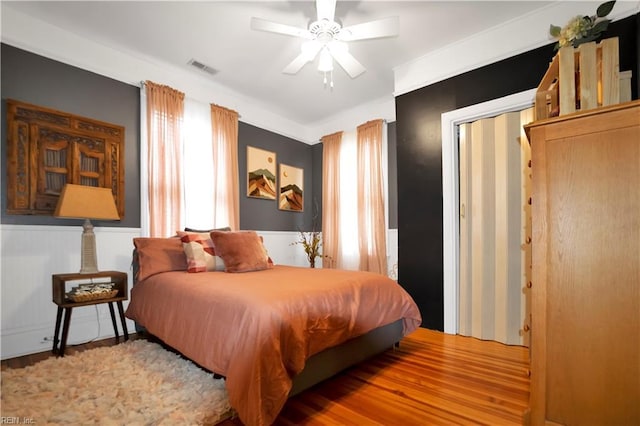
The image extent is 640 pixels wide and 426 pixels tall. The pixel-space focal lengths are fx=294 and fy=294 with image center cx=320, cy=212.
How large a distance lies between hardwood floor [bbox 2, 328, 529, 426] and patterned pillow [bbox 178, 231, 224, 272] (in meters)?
1.19

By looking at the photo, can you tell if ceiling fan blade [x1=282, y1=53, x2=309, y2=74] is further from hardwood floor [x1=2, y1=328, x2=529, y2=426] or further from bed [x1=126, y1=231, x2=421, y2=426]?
hardwood floor [x1=2, y1=328, x2=529, y2=426]

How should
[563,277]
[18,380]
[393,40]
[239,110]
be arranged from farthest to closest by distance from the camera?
[239,110] < [393,40] < [18,380] < [563,277]

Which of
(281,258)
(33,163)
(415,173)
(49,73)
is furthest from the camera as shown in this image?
(281,258)

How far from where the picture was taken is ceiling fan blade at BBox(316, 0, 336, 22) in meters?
2.09

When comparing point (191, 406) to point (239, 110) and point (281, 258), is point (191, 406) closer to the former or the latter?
point (281, 258)

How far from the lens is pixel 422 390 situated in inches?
71.7

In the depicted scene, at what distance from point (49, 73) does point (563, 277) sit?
4055 millimetres

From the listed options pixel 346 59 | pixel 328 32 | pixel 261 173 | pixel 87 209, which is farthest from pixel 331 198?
pixel 87 209

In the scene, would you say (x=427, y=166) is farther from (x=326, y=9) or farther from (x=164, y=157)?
(x=164, y=157)

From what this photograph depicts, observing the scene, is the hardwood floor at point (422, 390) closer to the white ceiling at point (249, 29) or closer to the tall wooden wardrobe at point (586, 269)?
the tall wooden wardrobe at point (586, 269)

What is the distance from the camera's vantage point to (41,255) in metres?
2.53

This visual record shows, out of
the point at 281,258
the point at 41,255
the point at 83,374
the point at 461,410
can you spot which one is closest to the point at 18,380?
the point at 83,374

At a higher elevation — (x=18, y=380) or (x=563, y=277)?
(x=563, y=277)

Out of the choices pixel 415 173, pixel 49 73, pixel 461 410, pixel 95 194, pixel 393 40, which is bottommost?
pixel 461 410
